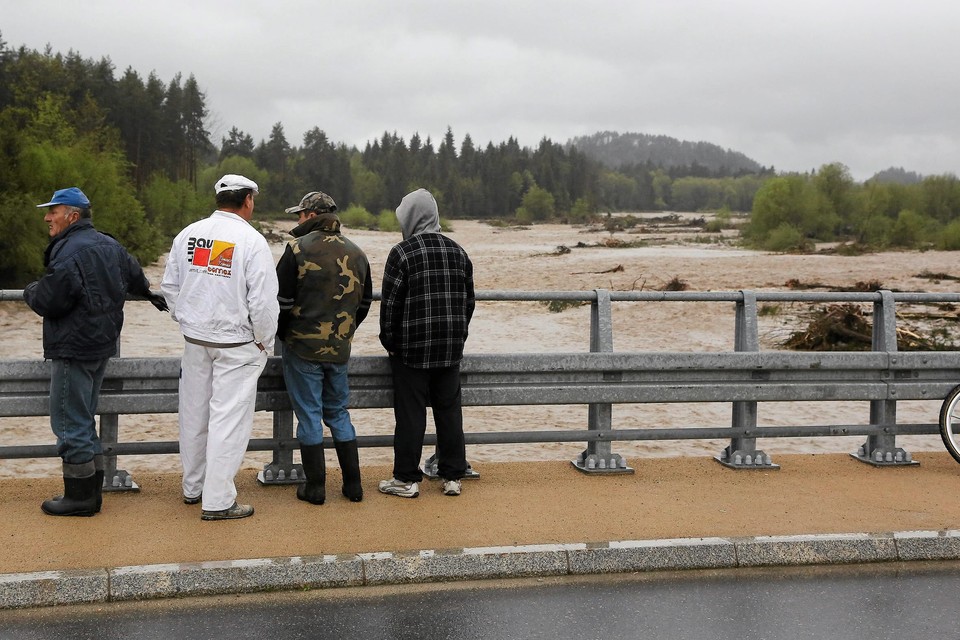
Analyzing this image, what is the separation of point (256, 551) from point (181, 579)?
480 mm

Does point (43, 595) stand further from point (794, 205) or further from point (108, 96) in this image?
point (108, 96)

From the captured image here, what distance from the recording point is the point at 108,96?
8238 cm

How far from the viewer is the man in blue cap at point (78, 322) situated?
5875mm

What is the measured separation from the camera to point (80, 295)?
5895 mm

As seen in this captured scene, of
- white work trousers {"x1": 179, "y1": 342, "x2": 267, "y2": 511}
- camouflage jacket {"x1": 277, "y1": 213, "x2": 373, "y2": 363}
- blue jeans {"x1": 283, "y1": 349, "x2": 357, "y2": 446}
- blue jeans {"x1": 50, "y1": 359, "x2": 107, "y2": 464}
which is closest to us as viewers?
blue jeans {"x1": 50, "y1": 359, "x2": 107, "y2": 464}

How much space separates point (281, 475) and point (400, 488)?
0.81 metres

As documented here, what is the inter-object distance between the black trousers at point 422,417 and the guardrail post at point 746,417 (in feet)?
6.83

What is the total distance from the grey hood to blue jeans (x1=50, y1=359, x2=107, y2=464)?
195cm

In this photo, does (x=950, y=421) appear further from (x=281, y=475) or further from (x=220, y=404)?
(x=220, y=404)

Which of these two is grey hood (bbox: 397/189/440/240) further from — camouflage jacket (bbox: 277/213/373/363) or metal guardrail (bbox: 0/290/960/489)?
metal guardrail (bbox: 0/290/960/489)

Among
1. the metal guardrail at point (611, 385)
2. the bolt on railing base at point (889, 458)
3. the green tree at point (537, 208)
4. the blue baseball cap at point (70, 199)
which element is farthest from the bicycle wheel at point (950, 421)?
the green tree at point (537, 208)

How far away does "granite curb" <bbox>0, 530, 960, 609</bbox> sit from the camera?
504cm

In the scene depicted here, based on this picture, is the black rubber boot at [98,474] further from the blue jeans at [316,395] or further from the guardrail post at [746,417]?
the guardrail post at [746,417]

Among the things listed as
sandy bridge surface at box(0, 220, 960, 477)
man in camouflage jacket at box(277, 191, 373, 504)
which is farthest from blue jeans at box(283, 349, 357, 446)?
sandy bridge surface at box(0, 220, 960, 477)
